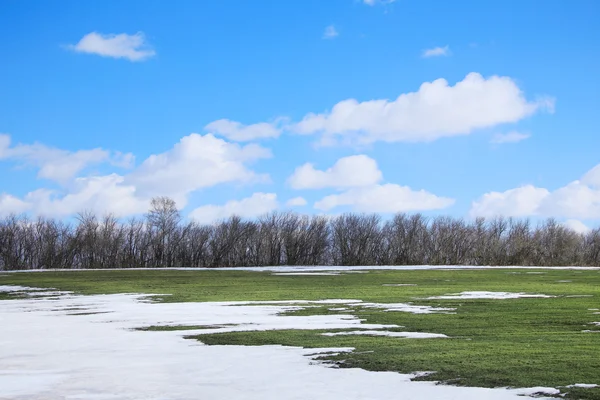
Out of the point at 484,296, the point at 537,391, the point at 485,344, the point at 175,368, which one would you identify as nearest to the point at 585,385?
the point at 537,391

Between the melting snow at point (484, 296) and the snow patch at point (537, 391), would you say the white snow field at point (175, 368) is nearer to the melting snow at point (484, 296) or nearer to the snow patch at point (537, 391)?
the snow patch at point (537, 391)

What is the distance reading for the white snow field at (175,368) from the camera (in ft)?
33.6

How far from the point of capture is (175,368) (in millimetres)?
12500

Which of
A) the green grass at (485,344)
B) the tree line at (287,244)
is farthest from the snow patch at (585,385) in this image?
the tree line at (287,244)

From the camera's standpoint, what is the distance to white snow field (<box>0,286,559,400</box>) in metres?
10.2

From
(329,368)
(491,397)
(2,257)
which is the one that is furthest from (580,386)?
(2,257)

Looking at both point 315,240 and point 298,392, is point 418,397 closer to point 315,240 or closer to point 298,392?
point 298,392

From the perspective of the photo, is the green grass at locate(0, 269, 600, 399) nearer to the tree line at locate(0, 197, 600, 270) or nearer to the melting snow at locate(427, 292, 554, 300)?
the melting snow at locate(427, 292, 554, 300)

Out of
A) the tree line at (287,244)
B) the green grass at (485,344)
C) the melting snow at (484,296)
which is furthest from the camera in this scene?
the tree line at (287,244)

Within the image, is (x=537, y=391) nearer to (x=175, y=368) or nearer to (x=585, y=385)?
(x=585, y=385)

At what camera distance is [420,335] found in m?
16.6

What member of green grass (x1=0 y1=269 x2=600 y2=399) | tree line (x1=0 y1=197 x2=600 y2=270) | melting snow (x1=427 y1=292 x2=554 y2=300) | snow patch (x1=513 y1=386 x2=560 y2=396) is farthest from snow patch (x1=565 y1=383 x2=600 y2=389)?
tree line (x1=0 y1=197 x2=600 y2=270)

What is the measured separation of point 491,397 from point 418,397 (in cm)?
106

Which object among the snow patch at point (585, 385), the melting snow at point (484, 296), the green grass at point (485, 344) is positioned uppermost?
the melting snow at point (484, 296)
